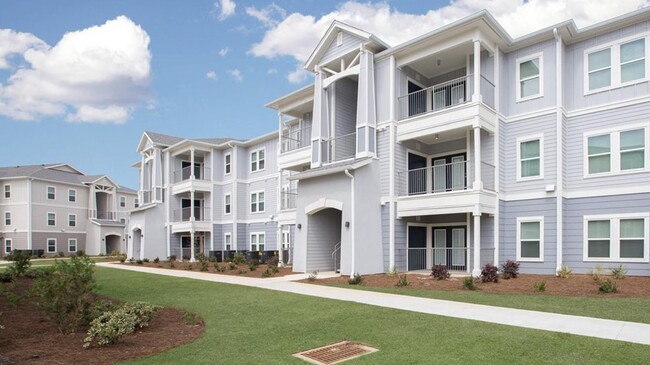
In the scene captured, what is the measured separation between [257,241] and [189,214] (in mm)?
7010

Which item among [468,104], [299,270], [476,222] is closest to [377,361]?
[476,222]

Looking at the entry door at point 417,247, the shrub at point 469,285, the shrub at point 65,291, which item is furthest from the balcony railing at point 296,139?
the shrub at point 65,291

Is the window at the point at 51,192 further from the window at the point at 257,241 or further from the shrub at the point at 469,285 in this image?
the shrub at the point at 469,285

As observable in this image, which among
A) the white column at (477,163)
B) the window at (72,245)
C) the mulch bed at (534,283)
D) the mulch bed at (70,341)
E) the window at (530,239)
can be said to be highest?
the white column at (477,163)

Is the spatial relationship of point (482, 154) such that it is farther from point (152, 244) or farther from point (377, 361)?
point (152, 244)

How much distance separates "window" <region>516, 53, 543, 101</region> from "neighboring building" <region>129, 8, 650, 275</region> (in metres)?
0.05

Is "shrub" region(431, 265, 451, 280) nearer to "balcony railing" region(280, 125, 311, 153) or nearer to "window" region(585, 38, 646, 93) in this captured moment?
"window" region(585, 38, 646, 93)

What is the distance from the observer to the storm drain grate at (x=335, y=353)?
6.04m

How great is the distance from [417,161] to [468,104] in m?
4.22

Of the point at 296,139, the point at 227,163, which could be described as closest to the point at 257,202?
the point at 227,163

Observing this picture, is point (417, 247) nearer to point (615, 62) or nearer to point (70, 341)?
point (615, 62)

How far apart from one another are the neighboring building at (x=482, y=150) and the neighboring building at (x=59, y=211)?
3407cm

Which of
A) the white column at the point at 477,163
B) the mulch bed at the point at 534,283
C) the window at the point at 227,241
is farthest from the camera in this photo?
the window at the point at 227,241

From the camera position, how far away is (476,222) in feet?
51.5
